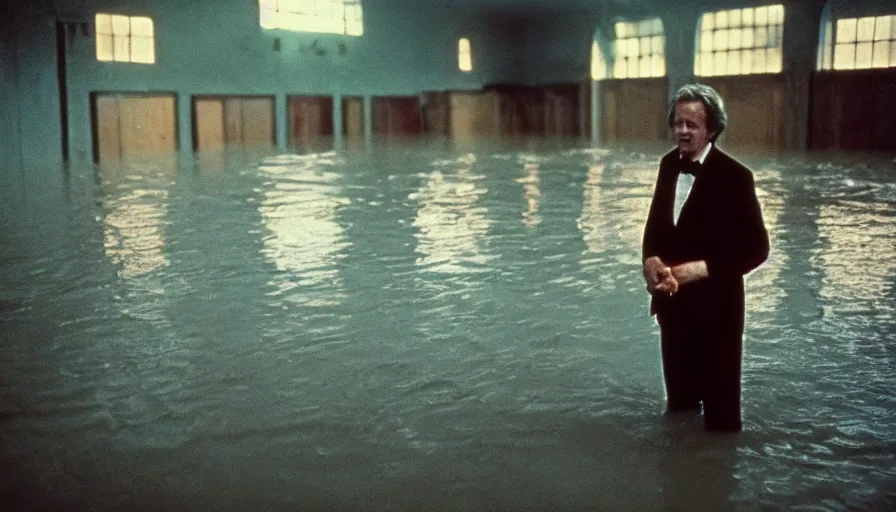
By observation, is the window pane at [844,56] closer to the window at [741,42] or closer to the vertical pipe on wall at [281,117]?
the window at [741,42]

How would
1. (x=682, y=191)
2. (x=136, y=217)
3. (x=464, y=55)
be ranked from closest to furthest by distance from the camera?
(x=682, y=191) → (x=136, y=217) → (x=464, y=55)

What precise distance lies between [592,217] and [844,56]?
15926 mm

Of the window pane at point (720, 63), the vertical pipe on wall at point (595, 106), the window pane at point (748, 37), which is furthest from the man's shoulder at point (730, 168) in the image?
the vertical pipe on wall at point (595, 106)

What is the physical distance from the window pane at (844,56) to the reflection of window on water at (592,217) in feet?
36.1

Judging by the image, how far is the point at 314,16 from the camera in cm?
2888

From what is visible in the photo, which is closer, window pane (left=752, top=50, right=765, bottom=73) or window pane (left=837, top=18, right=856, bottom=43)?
window pane (left=837, top=18, right=856, bottom=43)

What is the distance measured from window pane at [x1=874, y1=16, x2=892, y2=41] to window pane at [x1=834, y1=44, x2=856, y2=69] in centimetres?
85

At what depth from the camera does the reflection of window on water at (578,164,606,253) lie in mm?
8469

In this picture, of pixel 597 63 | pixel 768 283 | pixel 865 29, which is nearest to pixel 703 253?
pixel 768 283

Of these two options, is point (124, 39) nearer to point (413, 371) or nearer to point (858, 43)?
point (858, 43)

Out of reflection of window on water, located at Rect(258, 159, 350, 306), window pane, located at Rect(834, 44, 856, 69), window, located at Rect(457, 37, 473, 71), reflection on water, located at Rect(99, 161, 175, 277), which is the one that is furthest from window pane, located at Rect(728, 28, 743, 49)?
reflection on water, located at Rect(99, 161, 175, 277)

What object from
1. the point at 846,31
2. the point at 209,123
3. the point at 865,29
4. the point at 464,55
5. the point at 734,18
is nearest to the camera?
the point at 865,29

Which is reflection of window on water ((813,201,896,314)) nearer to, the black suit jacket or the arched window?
the black suit jacket

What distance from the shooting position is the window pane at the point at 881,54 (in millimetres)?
21891
